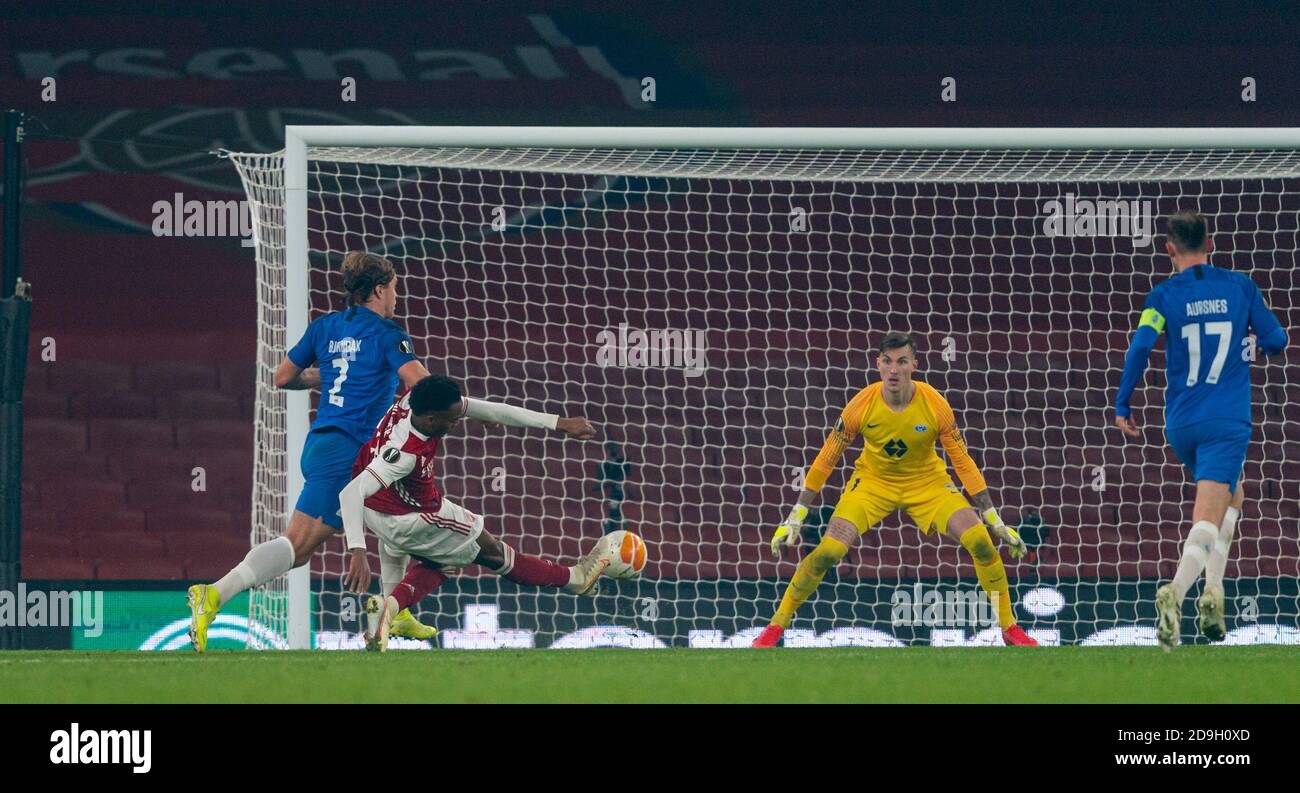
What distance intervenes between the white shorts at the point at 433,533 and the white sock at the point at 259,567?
0.34 m

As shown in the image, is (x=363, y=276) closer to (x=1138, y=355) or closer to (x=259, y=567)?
(x=259, y=567)

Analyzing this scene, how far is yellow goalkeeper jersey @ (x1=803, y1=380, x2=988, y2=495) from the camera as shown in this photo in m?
7.18

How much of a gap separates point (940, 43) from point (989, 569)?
15.1 feet

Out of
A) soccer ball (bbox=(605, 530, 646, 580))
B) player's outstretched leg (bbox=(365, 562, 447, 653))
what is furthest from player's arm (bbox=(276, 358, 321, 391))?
soccer ball (bbox=(605, 530, 646, 580))

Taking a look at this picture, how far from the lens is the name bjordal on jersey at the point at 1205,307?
558 cm

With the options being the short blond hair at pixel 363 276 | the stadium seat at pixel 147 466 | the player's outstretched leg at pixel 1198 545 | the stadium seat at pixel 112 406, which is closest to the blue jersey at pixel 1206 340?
the player's outstretched leg at pixel 1198 545

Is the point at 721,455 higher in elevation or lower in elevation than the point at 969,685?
higher

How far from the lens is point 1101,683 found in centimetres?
441

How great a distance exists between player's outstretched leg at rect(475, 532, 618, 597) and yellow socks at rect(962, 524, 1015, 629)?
5.26ft

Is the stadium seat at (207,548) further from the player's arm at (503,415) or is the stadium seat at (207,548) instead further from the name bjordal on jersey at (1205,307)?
the name bjordal on jersey at (1205,307)

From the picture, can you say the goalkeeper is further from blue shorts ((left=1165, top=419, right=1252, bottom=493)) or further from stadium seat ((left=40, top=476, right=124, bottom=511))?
stadium seat ((left=40, top=476, right=124, bottom=511))
